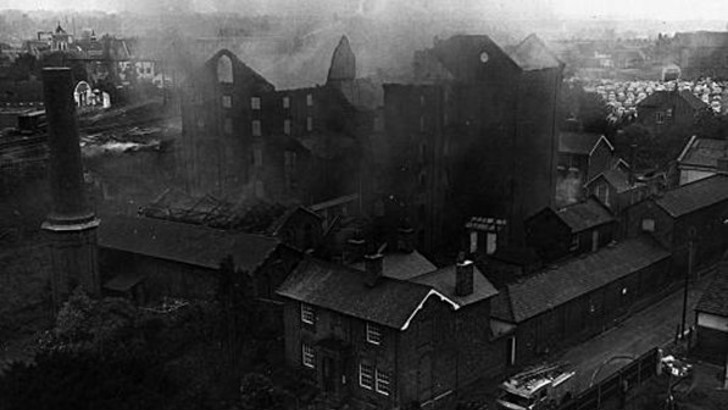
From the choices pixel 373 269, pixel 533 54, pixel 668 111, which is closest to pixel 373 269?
pixel 373 269

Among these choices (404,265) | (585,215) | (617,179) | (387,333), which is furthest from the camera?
(617,179)

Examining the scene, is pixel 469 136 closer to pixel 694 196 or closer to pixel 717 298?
pixel 694 196

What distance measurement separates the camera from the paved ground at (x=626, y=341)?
95.9ft

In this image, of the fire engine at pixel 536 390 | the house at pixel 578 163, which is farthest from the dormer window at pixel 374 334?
the house at pixel 578 163

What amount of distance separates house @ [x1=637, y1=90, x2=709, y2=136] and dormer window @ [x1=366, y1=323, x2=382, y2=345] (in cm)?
4805

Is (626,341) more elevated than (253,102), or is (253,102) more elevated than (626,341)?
(253,102)

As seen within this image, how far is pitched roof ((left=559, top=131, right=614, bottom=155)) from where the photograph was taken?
2119 inches

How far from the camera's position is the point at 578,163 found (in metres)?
53.8

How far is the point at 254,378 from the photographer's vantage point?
2592cm

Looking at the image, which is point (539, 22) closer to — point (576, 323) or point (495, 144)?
point (495, 144)

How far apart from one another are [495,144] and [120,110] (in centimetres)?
4005

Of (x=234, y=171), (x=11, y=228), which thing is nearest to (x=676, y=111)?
(x=234, y=171)

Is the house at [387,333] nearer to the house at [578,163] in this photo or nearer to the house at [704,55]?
the house at [578,163]

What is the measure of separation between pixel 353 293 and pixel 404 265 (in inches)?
228
